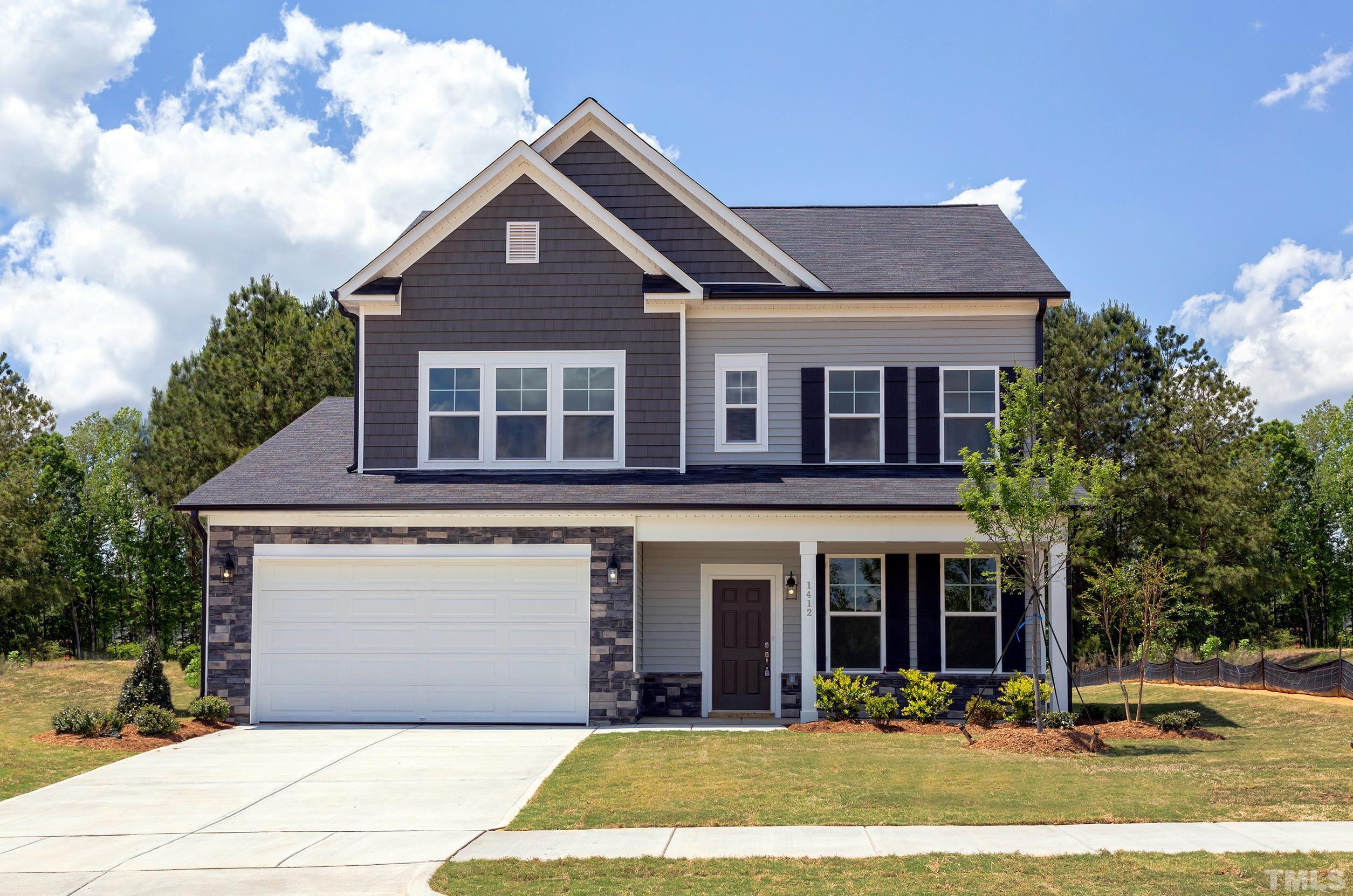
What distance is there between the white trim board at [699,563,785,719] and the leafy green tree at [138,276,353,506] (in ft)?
60.7

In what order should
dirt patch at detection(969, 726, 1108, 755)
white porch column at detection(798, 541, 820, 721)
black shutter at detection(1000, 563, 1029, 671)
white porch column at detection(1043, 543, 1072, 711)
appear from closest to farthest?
1. dirt patch at detection(969, 726, 1108, 755)
2. white porch column at detection(1043, 543, 1072, 711)
3. white porch column at detection(798, 541, 820, 721)
4. black shutter at detection(1000, 563, 1029, 671)

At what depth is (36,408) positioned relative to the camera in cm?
3644

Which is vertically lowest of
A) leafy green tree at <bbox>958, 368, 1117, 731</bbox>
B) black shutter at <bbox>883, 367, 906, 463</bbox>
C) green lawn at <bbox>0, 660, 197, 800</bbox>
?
green lawn at <bbox>0, 660, 197, 800</bbox>

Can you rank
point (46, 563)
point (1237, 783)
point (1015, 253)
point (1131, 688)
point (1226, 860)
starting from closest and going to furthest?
1. point (1226, 860)
2. point (1237, 783)
3. point (1015, 253)
4. point (1131, 688)
5. point (46, 563)

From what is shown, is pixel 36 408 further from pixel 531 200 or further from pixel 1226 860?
pixel 1226 860

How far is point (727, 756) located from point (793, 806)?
2.69 metres

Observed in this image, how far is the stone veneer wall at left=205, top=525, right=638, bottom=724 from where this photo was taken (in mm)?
16609

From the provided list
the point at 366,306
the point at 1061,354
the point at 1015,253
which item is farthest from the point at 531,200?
the point at 1061,354

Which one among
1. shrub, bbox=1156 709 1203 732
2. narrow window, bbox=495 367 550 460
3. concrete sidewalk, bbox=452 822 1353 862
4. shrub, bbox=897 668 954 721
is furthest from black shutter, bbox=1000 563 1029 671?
narrow window, bbox=495 367 550 460

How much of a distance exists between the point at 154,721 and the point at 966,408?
12888 mm

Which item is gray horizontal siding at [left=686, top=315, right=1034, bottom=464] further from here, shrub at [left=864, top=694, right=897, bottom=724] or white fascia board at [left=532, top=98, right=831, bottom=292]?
shrub at [left=864, top=694, right=897, bottom=724]

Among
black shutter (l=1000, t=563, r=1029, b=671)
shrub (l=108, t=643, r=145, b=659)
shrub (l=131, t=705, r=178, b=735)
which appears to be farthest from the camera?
shrub (l=108, t=643, r=145, b=659)

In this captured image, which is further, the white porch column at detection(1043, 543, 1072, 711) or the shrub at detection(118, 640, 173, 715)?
the white porch column at detection(1043, 543, 1072, 711)

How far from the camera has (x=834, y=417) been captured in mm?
18688
